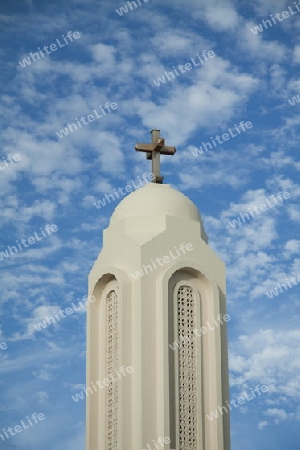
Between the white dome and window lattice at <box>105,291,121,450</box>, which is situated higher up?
the white dome

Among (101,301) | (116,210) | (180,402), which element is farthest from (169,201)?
(180,402)

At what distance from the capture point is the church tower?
24.9 meters

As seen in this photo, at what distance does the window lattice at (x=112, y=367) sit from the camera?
25406 mm

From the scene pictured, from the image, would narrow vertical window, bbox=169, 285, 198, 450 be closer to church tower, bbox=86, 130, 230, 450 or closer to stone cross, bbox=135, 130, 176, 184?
church tower, bbox=86, 130, 230, 450

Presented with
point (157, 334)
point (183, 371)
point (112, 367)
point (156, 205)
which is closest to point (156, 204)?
point (156, 205)

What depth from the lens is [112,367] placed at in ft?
85.6

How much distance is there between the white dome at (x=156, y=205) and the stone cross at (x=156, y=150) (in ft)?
2.14

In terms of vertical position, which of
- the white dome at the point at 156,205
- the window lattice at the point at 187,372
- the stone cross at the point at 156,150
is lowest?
the window lattice at the point at 187,372

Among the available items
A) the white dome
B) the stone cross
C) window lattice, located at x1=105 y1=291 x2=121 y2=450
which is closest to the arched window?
window lattice, located at x1=105 y1=291 x2=121 y2=450

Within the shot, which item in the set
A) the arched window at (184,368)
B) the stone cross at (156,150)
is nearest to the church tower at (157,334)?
the arched window at (184,368)

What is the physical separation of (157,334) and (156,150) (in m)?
6.16

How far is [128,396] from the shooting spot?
82.0ft

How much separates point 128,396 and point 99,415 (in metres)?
1.63

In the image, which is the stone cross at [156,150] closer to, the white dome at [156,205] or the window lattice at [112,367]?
the white dome at [156,205]
